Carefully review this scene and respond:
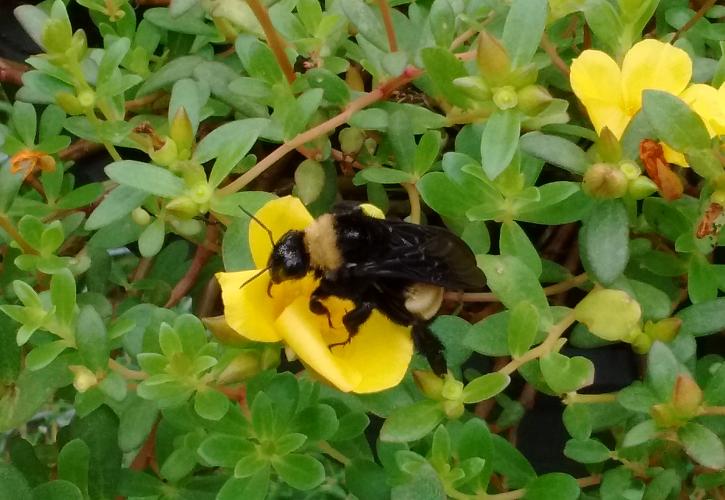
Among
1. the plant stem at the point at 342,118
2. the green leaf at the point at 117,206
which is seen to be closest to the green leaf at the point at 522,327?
the plant stem at the point at 342,118

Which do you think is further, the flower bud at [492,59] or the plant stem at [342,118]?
the plant stem at [342,118]

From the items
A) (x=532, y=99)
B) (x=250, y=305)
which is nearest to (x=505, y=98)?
(x=532, y=99)

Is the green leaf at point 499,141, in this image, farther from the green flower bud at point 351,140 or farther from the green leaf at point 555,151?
the green flower bud at point 351,140

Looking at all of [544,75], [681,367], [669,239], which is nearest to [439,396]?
[681,367]

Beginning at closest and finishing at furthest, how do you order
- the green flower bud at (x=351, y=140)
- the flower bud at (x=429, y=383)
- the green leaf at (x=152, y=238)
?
the flower bud at (x=429, y=383)
the green leaf at (x=152, y=238)
the green flower bud at (x=351, y=140)

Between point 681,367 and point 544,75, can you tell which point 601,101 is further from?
point 681,367

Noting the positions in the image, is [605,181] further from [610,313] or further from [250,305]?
[250,305]
